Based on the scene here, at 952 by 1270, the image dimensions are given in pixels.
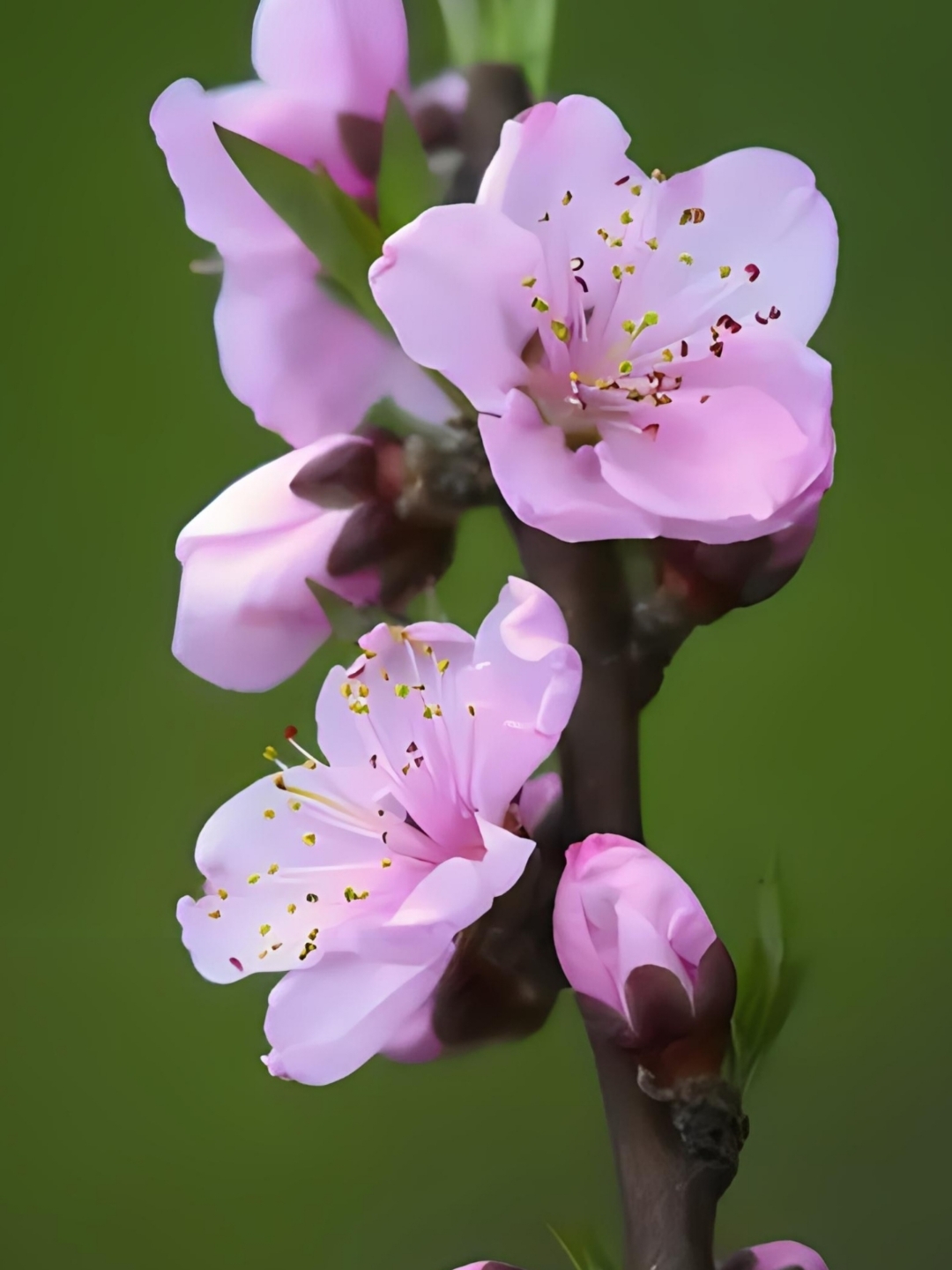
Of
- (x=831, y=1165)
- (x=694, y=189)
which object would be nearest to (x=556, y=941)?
(x=694, y=189)

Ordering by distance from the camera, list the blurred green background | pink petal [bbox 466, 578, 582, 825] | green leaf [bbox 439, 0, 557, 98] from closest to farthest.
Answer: pink petal [bbox 466, 578, 582, 825], green leaf [bbox 439, 0, 557, 98], the blurred green background

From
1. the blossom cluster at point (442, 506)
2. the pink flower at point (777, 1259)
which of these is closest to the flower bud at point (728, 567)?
the blossom cluster at point (442, 506)

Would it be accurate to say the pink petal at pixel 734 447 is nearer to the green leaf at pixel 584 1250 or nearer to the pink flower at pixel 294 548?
the pink flower at pixel 294 548

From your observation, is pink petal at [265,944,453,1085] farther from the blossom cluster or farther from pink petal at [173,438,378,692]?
pink petal at [173,438,378,692]

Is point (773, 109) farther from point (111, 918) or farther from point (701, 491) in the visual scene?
point (111, 918)

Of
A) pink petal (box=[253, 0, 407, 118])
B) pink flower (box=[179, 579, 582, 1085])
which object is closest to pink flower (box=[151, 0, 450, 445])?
pink petal (box=[253, 0, 407, 118])

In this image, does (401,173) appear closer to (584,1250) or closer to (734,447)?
(734,447)
